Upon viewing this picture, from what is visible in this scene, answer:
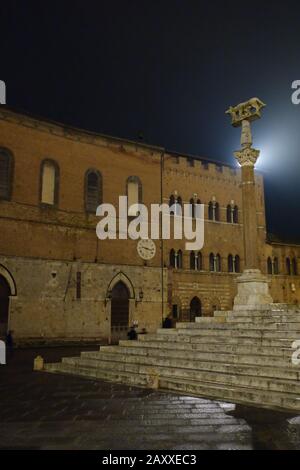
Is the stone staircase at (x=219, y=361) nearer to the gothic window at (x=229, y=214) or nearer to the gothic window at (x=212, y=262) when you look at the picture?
the gothic window at (x=212, y=262)

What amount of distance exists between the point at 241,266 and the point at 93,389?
73.4 ft

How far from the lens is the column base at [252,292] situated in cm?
1309

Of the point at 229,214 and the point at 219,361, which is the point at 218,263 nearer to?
the point at 229,214

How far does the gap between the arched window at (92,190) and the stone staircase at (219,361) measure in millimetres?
12540

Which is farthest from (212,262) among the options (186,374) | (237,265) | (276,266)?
(186,374)

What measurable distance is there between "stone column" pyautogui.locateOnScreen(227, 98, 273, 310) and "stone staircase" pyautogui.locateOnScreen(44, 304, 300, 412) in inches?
31.7

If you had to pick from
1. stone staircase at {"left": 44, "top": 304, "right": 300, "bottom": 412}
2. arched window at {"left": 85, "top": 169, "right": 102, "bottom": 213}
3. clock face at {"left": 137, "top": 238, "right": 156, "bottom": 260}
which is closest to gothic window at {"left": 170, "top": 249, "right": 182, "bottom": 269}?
clock face at {"left": 137, "top": 238, "right": 156, "bottom": 260}

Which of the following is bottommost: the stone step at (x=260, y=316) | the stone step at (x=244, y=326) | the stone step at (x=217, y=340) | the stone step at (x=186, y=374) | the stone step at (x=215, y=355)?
the stone step at (x=186, y=374)

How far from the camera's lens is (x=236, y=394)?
7305mm

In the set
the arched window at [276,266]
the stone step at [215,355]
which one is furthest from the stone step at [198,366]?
the arched window at [276,266]

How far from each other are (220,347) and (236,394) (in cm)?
257

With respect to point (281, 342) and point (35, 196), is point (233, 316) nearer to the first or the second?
point (281, 342)

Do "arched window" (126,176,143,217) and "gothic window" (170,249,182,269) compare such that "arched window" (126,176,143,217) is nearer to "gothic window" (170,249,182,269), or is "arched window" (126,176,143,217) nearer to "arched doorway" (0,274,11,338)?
"gothic window" (170,249,182,269)
